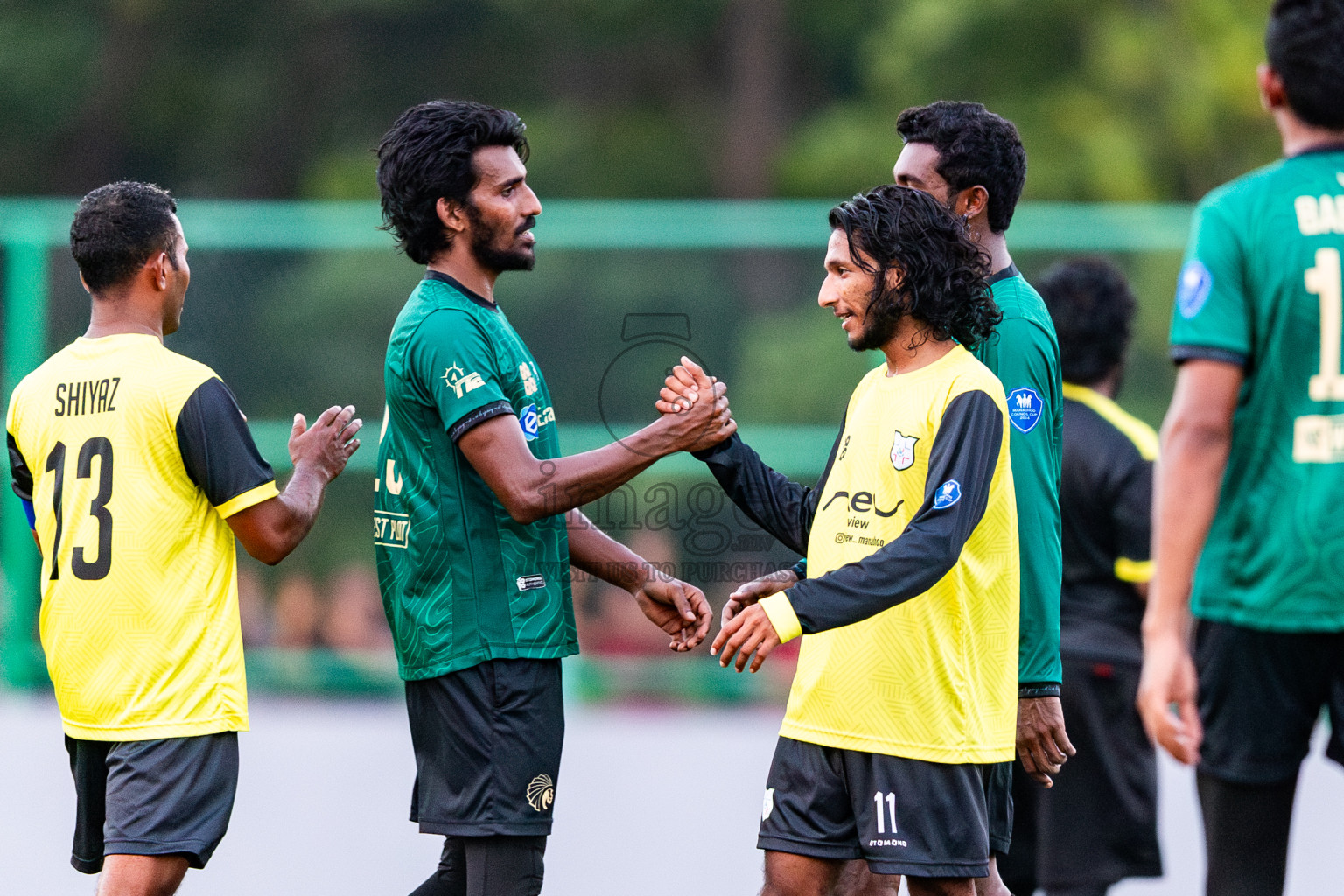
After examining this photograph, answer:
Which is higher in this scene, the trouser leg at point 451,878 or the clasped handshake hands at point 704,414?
the clasped handshake hands at point 704,414

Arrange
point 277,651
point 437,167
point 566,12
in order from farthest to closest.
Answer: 1. point 566,12
2. point 277,651
3. point 437,167

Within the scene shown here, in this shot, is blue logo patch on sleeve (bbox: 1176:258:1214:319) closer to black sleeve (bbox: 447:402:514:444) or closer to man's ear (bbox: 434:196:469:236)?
A: black sleeve (bbox: 447:402:514:444)

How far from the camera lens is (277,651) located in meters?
7.81

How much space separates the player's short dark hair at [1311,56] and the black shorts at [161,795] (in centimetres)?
264

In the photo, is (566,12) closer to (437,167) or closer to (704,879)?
(704,879)

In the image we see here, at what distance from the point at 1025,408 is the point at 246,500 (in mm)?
1786

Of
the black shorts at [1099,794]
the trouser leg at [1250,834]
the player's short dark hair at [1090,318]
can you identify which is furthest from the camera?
the player's short dark hair at [1090,318]

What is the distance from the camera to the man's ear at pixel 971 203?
380cm

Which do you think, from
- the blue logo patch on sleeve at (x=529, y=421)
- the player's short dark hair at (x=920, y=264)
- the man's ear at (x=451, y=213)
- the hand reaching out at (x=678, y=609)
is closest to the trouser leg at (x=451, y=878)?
the hand reaching out at (x=678, y=609)

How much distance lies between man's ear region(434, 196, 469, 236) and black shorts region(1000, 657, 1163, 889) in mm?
2396

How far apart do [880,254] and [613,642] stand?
15.6 feet

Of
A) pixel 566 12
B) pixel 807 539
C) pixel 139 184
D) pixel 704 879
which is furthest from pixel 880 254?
pixel 566 12

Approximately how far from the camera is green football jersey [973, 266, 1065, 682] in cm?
358

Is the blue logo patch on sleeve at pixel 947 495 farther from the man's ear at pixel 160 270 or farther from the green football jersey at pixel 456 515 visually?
the man's ear at pixel 160 270
